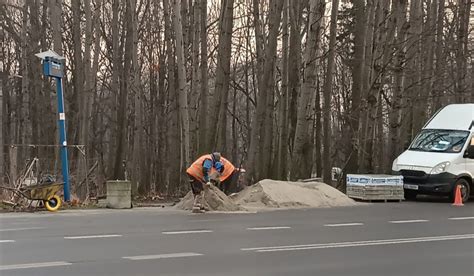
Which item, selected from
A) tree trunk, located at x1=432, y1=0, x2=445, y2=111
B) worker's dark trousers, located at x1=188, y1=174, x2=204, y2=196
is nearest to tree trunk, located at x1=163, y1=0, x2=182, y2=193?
worker's dark trousers, located at x1=188, y1=174, x2=204, y2=196

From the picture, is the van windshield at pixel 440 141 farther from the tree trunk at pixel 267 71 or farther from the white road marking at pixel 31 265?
the white road marking at pixel 31 265

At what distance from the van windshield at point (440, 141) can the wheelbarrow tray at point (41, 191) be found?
1265cm

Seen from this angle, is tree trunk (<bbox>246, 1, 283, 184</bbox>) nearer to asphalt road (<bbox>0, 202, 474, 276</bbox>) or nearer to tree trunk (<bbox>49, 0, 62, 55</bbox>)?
tree trunk (<bbox>49, 0, 62, 55</bbox>)

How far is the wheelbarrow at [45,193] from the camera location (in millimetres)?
17312

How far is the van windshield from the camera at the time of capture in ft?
74.2

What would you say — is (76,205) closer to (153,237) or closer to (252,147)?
(153,237)

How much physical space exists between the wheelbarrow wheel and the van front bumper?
38.3 feet

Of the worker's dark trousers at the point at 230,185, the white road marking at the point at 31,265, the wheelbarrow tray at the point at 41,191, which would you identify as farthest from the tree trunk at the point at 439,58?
the white road marking at the point at 31,265

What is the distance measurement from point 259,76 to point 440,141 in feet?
37.8

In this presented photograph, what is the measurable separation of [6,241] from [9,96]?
45438 mm

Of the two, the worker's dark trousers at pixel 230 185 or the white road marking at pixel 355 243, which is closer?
the white road marking at pixel 355 243

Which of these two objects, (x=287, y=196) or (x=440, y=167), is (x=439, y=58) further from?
(x=287, y=196)

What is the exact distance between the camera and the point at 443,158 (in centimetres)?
2223

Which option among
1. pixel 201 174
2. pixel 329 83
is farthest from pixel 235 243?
pixel 329 83
